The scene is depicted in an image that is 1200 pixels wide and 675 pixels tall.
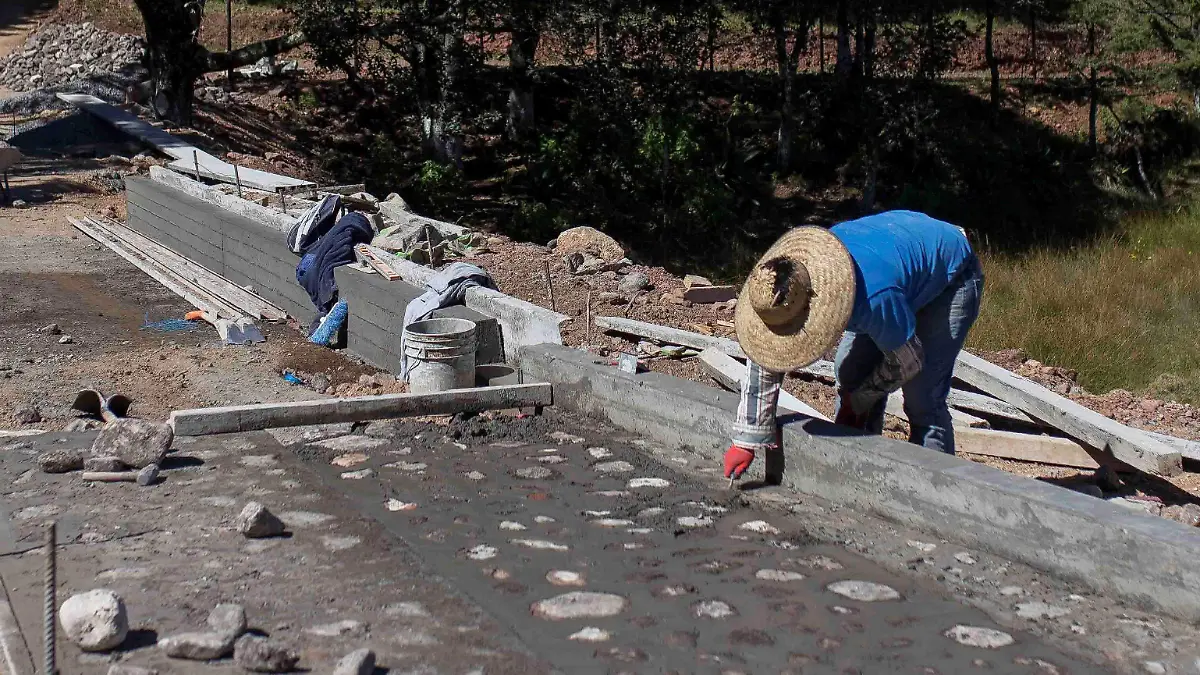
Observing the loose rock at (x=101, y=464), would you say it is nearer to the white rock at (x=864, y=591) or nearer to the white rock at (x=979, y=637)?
the white rock at (x=864, y=591)

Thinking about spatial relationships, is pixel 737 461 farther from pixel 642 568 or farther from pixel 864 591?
pixel 864 591

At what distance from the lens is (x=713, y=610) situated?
12.6 feet

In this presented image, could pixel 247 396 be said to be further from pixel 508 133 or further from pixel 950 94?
pixel 950 94

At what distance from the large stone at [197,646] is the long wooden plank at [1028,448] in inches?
160

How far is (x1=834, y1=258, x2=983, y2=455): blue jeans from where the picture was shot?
Result: 493 cm

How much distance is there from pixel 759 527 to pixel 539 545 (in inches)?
33.9

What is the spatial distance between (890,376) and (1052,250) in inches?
414

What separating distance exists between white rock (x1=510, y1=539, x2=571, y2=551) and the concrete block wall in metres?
2.73

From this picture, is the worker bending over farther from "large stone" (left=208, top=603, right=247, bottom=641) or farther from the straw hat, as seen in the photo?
"large stone" (left=208, top=603, right=247, bottom=641)

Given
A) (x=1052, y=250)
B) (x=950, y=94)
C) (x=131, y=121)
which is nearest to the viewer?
(x=1052, y=250)

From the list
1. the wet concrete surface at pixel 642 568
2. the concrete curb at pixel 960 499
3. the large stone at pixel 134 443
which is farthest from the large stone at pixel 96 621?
the concrete curb at pixel 960 499

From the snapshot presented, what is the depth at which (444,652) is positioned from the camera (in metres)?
3.51

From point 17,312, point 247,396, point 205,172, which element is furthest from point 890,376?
point 205,172

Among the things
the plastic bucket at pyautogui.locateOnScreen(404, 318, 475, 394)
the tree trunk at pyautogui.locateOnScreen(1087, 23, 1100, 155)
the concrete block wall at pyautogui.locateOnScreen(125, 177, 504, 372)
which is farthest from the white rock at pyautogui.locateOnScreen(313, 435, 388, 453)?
the tree trunk at pyautogui.locateOnScreen(1087, 23, 1100, 155)
